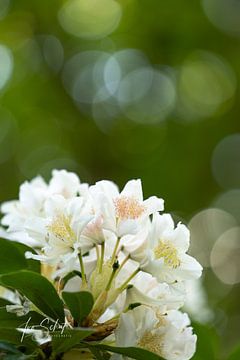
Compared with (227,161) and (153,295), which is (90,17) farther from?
(153,295)

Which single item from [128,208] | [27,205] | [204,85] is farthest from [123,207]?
[204,85]

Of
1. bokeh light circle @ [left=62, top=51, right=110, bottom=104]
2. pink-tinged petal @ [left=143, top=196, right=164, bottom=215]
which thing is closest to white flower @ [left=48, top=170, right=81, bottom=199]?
pink-tinged petal @ [left=143, top=196, right=164, bottom=215]

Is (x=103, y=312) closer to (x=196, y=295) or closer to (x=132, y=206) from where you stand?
(x=132, y=206)

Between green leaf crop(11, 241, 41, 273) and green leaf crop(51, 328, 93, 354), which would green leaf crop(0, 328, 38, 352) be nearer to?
green leaf crop(51, 328, 93, 354)

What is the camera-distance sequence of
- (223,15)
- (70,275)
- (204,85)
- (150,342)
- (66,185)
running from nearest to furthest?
1. (150,342)
2. (70,275)
3. (66,185)
4. (223,15)
5. (204,85)

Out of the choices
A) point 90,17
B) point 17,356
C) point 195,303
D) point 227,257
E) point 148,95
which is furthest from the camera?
point 148,95

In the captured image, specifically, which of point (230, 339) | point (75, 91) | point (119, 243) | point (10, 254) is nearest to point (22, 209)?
point (10, 254)
